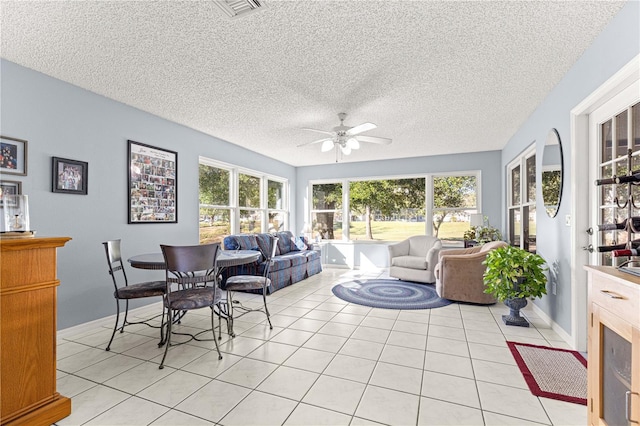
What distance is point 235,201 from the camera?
5.52m

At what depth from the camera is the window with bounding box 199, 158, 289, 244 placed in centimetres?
495

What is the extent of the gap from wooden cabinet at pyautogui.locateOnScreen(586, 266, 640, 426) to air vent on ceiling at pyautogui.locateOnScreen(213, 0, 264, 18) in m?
2.39

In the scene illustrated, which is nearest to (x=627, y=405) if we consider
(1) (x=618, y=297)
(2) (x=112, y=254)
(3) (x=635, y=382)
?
(3) (x=635, y=382)

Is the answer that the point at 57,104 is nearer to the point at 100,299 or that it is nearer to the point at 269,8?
the point at 100,299

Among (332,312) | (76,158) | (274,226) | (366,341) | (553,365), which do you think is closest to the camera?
(553,365)

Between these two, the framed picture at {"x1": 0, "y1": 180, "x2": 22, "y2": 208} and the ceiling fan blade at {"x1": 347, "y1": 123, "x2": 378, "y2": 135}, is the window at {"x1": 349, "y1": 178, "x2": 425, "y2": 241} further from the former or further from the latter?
the framed picture at {"x1": 0, "y1": 180, "x2": 22, "y2": 208}

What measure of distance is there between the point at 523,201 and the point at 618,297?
372 centimetres

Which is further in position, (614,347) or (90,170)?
(90,170)

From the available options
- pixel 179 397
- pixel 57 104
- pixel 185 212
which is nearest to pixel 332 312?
pixel 179 397

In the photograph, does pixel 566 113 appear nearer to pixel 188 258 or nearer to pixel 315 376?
pixel 315 376

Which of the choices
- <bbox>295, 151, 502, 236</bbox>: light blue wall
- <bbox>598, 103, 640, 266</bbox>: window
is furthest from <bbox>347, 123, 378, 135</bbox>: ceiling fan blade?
<bbox>295, 151, 502, 236</bbox>: light blue wall

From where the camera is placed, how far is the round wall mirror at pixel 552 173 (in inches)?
116

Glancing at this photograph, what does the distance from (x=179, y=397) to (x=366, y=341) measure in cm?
163

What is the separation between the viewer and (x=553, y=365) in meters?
2.31
